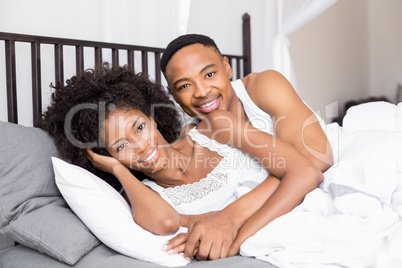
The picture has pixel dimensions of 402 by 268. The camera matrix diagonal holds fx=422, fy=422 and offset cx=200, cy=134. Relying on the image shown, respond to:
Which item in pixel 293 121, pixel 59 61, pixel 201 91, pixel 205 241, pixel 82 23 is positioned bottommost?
pixel 205 241

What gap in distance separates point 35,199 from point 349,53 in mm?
3949

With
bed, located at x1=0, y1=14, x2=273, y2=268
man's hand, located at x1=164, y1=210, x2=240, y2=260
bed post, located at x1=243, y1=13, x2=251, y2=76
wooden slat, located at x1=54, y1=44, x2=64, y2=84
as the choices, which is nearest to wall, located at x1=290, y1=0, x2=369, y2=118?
bed post, located at x1=243, y1=13, x2=251, y2=76

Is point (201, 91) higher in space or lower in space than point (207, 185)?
higher

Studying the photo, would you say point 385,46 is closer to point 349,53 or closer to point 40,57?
point 349,53

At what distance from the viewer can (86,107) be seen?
142 centimetres

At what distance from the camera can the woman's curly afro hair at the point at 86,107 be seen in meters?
1.39

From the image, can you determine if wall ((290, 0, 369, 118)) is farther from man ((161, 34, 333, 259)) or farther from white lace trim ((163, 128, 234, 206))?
white lace trim ((163, 128, 234, 206))

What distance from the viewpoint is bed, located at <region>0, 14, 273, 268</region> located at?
1102 millimetres

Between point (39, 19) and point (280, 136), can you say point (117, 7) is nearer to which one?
point (39, 19)

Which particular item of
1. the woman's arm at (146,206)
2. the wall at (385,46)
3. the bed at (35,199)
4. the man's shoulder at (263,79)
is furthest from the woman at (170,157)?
the wall at (385,46)

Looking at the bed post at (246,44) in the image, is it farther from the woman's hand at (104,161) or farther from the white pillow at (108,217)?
the white pillow at (108,217)

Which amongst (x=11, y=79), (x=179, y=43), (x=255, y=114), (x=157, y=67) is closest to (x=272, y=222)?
(x=255, y=114)

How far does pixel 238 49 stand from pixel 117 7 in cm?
114

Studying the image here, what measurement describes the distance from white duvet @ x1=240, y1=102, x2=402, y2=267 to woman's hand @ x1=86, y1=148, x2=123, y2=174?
50cm
